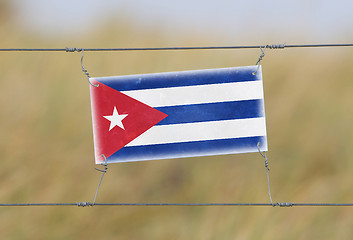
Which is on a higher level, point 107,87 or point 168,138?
point 107,87

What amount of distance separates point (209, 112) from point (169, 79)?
567 mm

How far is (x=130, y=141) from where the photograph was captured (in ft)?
24.1

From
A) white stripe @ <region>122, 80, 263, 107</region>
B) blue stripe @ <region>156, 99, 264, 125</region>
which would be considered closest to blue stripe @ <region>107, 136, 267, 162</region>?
blue stripe @ <region>156, 99, 264, 125</region>

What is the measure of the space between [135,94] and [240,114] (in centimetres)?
116

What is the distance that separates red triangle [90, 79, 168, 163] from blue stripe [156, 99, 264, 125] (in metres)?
0.09

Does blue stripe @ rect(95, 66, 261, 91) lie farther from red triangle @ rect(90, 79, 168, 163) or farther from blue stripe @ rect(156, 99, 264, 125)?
blue stripe @ rect(156, 99, 264, 125)

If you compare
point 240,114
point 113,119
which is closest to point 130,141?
point 113,119

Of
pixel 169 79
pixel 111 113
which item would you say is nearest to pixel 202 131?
pixel 169 79

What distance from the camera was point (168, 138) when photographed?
290 inches

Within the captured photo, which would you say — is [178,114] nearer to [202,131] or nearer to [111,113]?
[202,131]

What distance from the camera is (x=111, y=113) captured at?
736cm

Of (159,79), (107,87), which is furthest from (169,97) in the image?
(107,87)

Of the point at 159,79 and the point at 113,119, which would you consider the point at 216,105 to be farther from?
the point at 113,119

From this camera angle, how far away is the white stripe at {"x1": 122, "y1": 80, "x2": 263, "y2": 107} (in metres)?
7.34
